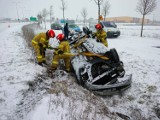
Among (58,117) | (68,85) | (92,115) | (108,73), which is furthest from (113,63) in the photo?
(58,117)

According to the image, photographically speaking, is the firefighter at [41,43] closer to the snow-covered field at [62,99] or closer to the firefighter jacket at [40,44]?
the firefighter jacket at [40,44]

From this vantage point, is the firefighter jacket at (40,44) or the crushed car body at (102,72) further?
the firefighter jacket at (40,44)

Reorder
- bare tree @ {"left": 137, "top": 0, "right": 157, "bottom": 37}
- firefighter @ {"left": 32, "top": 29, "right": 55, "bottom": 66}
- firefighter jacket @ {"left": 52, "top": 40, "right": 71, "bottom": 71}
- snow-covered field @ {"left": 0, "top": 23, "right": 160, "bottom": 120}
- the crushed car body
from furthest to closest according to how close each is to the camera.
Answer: bare tree @ {"left": 137, "top": 0, "right": 157, "bottom": 37}
firefighter @ {"left": 32, "top": 29, "right": 55, "bottom": 66}
firefighter jacket @ {"left": 52, "top": 40, "right": 71, "bottom": 71}
the crushed car body
snow-covered field @ {"left": 0, "top": 23, "right": 160, "bottom": 120}

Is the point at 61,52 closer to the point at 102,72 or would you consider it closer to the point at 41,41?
the point at 41,41

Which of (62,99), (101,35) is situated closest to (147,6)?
(101,35)

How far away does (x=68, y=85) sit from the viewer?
14.2 feet

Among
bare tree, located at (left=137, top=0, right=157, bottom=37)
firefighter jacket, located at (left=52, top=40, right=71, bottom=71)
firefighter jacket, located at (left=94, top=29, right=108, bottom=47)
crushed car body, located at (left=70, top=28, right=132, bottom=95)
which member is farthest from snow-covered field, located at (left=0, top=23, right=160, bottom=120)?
bare tree, located at (left=137, top=0, right=157, bottom=37)

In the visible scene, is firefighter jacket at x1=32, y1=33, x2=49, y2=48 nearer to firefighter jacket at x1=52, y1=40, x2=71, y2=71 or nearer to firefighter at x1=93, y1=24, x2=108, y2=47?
firefighter jacket at x1=52, y1=40, x2=71, y2=71

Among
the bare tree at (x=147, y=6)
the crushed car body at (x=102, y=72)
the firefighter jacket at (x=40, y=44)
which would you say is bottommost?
the crushed car body at (x=102, y=72)

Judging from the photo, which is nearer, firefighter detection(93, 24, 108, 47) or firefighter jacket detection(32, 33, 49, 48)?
firefighter jacket detection(32, 33, 49, 48)

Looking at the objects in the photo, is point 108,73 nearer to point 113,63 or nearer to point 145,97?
point 113,63

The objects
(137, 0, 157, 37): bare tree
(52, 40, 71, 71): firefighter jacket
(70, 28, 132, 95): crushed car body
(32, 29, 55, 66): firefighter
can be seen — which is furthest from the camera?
(137, 0, 157, 37): bare tree

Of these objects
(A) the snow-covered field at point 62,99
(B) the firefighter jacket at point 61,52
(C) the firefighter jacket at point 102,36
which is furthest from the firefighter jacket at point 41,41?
(C) the firefighter jacket at point 102,36

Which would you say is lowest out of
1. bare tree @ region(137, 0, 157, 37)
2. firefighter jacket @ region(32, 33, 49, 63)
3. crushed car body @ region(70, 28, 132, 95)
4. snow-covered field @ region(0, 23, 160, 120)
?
snow-covered field @ region(0, 23, 160, 120)
